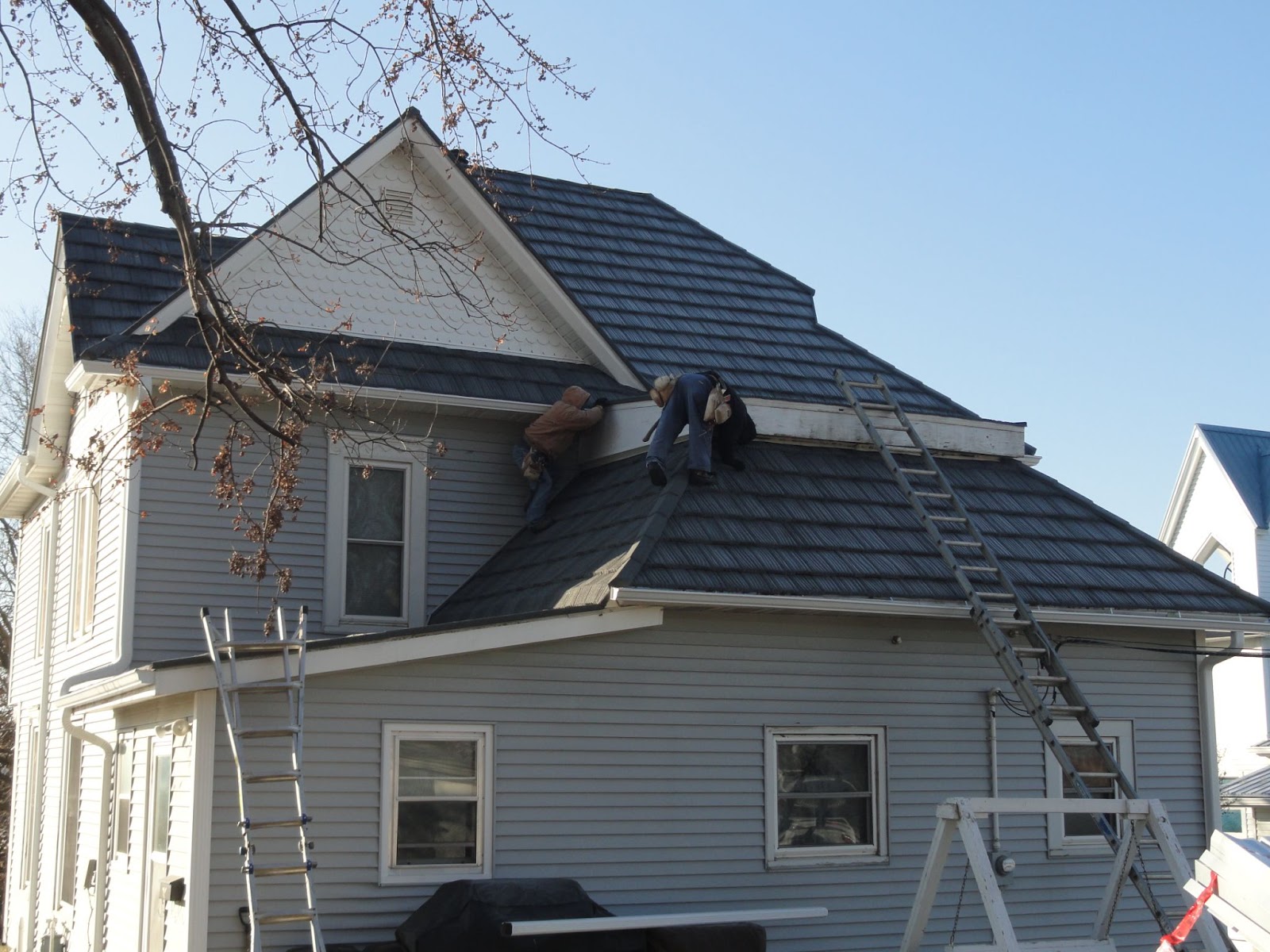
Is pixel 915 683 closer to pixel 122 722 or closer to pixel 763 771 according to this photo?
pixel 763 771

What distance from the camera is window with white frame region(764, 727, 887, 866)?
40.0 feet

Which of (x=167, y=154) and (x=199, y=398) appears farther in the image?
(x=199, y=398)

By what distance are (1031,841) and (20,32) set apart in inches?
393

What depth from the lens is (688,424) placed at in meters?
12.9

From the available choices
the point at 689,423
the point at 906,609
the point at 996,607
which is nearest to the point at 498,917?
the point at 906,609

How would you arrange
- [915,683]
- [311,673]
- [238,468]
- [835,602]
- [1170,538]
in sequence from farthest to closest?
1. [1170,538]
2. [238,468]
3. [915,683]
4. [835,602]
5. [311,673]

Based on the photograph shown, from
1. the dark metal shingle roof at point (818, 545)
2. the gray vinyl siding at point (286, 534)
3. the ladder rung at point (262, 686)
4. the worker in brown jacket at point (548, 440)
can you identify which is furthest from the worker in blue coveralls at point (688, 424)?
→ the ladder rung at point (262, 686)

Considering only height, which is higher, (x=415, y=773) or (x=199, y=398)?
(x=199, y=398)

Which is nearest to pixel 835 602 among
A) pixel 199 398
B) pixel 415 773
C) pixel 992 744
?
pixel 992 744

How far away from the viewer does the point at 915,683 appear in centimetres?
1284

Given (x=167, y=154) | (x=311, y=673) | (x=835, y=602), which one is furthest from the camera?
(x=835, y=602)

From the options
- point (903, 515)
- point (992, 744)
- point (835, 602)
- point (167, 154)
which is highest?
point (167, 154)

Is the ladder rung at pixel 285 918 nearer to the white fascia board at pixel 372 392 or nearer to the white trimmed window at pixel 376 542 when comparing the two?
the white trimmed window at pixel 376 542

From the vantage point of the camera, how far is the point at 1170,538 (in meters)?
32.5
